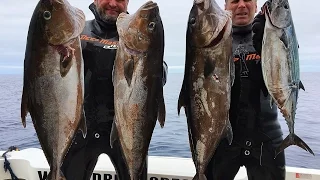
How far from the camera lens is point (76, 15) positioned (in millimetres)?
2863

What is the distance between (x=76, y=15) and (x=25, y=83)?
613 millimetres

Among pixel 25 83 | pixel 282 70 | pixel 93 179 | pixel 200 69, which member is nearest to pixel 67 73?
pixel 25 83

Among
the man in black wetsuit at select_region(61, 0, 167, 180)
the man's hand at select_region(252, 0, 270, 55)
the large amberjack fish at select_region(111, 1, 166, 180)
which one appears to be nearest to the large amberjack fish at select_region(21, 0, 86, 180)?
the large amberjack fish at select_region(111, 1, 166, 180)

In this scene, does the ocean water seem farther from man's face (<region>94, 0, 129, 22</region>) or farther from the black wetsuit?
the black wetsuit

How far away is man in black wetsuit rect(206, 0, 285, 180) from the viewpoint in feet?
12.5

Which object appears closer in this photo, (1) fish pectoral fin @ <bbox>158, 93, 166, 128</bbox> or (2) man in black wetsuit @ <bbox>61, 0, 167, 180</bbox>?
(1) fish pectoral fin @ <bbox>158, 93, 166, 128</bbox>

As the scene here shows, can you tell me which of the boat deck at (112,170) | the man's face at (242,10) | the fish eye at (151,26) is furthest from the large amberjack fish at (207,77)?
the boat deck at (112,170)

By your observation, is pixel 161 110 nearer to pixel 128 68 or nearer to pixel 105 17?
pixel 128 68

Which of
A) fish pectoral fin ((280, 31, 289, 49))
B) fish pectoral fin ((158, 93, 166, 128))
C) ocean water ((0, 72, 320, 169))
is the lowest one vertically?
ocean water ((0, 72, 320, 169))

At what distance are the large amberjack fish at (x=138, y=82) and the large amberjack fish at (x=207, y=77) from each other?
228mm

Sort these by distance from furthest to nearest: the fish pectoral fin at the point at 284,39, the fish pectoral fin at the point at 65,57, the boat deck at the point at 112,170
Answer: the boat deck at the point at 112,170
the fish pectoral fin at the point at 284,39
the fish pectoral fin at the point at 65,57

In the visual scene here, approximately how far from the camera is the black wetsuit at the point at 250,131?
380cm

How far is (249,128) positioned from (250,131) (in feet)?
0.10

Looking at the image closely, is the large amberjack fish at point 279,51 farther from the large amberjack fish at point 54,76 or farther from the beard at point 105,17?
the beard at point 105,17
